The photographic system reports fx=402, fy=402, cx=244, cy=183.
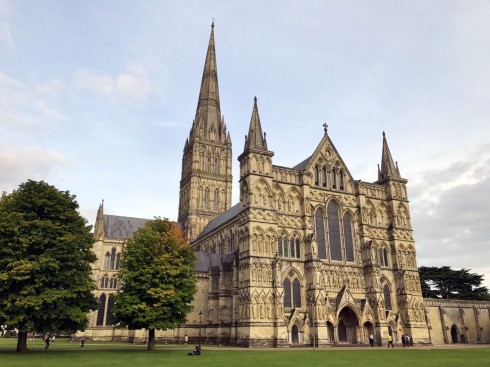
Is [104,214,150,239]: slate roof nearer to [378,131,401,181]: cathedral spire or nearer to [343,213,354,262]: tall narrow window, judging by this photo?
[343,213,354,262]: tall narrow window

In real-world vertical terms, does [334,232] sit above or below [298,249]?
above

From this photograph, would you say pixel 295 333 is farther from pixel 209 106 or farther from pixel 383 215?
pixel 209 106

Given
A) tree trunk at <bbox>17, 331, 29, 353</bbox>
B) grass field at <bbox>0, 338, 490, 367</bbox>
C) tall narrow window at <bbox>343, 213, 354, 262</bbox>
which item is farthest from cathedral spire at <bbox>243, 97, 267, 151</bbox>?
tree trunk at <bbox>17, 331, 29, 353</bbox>

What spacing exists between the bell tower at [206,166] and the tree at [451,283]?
134 ft

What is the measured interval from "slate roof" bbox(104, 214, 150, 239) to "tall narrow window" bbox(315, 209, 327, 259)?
1476 inches

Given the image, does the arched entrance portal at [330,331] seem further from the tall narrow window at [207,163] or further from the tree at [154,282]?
the tall narrow window at [207,163]

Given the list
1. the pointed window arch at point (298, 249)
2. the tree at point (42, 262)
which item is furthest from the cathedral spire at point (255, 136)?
the tree at point (42, 262)

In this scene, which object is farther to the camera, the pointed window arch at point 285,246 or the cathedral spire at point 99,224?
the cathedral spire at point 99,224

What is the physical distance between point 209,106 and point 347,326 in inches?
2198

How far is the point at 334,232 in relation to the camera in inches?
1902

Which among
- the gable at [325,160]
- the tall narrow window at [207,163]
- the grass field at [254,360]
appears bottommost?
the grass field at [254,360]

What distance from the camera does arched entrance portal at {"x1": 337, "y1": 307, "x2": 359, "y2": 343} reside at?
44309 mm

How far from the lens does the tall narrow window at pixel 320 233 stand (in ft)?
153

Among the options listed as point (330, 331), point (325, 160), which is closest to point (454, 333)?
point (330, 331)
